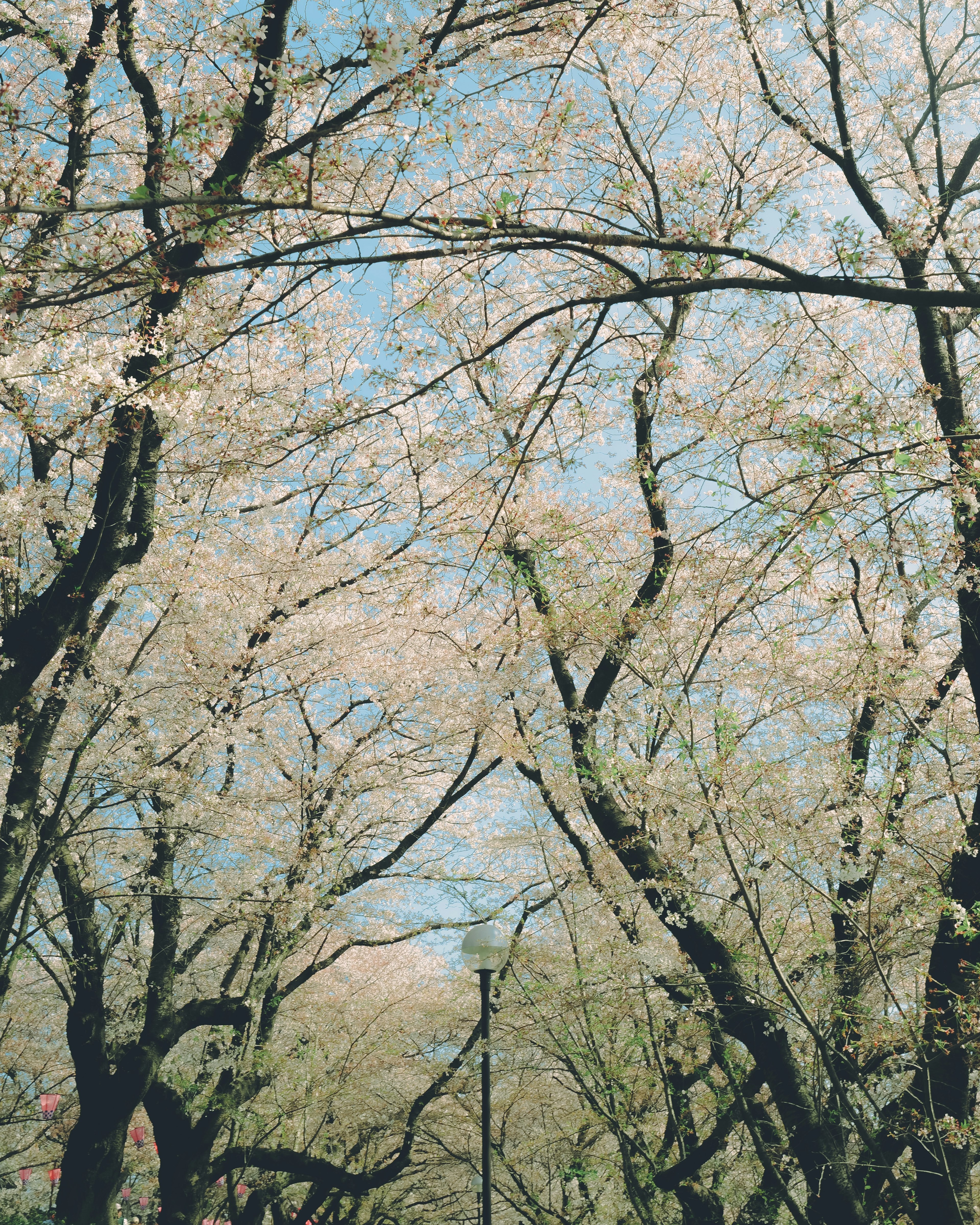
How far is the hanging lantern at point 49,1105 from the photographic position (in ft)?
52.2

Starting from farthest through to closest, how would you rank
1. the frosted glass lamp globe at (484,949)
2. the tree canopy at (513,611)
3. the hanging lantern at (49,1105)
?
1. the hanging lantern at (49,1105)
2. the frosted glass lamp globe at (484,949)
3. the tree canopy at (513,611)

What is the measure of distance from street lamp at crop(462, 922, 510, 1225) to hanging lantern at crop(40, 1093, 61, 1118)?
1208cm

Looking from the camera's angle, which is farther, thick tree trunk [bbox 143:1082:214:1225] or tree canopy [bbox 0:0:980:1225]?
thick tree trunk [bbox 143:1082:214:1225]

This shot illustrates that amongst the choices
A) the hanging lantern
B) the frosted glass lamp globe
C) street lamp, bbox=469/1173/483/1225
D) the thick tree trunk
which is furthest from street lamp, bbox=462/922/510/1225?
the hanging lantern

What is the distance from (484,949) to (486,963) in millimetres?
134

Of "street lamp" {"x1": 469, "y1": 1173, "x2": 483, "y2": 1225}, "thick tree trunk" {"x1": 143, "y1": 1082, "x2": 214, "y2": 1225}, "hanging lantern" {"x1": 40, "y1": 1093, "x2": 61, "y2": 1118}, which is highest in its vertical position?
"hanging lantern" {"x1": 40, "y1": 1093, "x2": 61, "y2": 1118}

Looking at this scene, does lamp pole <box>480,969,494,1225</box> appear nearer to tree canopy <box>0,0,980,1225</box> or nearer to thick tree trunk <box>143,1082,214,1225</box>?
tree canopy <box>0,0,980,1225</box>

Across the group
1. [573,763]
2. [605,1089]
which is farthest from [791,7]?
[605,1089]

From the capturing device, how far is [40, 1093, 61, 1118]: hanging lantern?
15906 millimetres

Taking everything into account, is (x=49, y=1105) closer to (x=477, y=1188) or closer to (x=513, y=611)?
(x=477, y=1188)

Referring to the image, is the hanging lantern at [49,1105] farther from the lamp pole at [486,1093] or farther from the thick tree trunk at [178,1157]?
the lamp pole at [486,1093]

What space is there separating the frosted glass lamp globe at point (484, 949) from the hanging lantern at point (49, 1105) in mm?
12584

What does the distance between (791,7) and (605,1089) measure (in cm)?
756

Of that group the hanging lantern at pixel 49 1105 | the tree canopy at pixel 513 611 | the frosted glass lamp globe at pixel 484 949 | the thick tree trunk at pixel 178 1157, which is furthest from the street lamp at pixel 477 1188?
the frosted glass lamp globe at pixel 484 949
